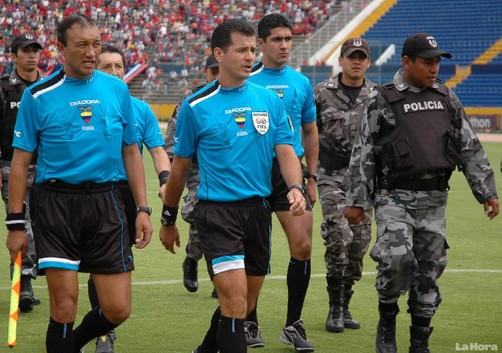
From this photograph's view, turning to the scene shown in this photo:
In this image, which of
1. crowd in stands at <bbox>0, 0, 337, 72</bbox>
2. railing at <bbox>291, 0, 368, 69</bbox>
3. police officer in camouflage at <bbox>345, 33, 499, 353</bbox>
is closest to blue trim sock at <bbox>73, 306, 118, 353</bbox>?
police officer in camouflage at <bbox>345, 33, 499, 353</bbox>

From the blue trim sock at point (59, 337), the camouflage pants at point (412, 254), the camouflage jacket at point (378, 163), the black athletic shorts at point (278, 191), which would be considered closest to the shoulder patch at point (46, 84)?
the blue trim sock at point (59, 337)

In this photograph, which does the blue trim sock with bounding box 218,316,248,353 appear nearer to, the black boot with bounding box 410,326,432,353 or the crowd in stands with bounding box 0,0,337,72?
the black boot with bounding box 410,326,432,353

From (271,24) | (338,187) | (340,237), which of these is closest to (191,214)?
(338,187)

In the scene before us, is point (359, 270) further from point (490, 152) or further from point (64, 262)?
point (490, 152)

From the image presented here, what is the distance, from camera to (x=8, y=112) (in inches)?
356

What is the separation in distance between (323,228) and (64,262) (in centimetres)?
306

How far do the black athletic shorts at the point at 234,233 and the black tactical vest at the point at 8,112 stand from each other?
3332 millimetres

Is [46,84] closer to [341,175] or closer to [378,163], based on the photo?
[378,163]

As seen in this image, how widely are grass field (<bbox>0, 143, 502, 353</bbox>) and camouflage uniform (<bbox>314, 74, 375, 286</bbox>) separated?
560mm

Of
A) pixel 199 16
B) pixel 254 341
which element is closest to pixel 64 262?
pixel 254 341

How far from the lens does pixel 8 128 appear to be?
907 centimetres

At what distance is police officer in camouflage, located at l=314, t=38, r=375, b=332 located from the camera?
827 cm

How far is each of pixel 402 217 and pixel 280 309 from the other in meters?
2.49

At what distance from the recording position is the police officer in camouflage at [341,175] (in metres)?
8.27
